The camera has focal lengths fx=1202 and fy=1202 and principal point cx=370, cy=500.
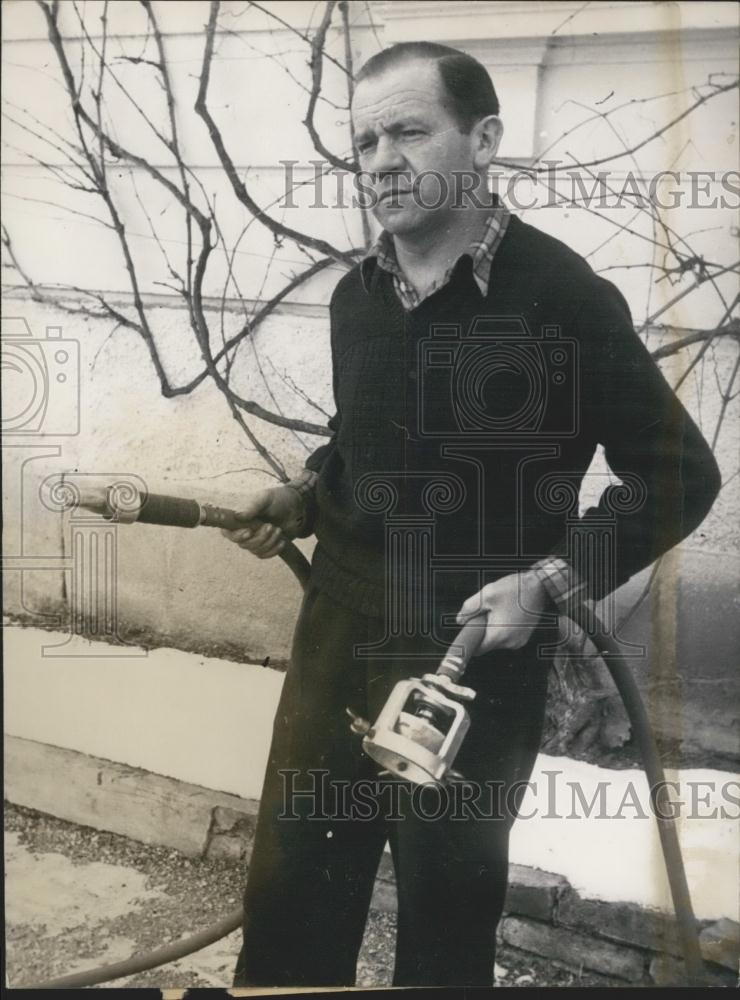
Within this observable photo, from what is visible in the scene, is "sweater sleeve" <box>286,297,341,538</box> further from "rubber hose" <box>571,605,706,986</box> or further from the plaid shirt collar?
"rubber hose" <box>571,605,706,986</box>

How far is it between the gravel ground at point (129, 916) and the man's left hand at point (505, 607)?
85 cm

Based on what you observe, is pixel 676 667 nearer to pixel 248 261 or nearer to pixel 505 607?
pixel 505 607

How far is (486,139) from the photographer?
2975mm

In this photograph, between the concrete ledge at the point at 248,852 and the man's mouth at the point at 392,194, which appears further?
the concrete ledge at the point at 248,852

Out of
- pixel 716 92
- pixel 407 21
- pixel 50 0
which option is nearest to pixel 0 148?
pixel 50 0

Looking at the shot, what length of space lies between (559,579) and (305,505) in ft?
2.27

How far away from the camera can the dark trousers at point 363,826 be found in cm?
306

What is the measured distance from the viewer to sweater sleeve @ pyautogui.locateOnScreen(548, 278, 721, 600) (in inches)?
117

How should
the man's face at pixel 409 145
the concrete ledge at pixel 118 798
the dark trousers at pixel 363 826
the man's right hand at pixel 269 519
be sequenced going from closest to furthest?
the man's face at pixel 409 145, the dark trousers at pixel 363 826, the man's right hand at pixel 269 519, the concrete ledge at pixel 118 798

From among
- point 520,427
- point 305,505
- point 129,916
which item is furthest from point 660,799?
point 129,916

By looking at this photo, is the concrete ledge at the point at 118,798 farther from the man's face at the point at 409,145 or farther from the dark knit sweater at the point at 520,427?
the man's face at the point at 409,145

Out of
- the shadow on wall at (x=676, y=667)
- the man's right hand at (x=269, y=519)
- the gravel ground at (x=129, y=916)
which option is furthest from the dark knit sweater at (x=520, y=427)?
the gravel ground at (x=129, y=916)

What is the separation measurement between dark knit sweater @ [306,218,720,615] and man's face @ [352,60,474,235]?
0.16m

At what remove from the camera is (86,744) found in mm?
3410
